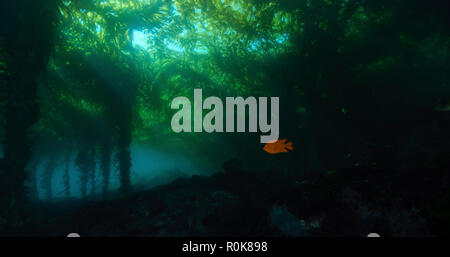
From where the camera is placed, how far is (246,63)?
12.6 meters

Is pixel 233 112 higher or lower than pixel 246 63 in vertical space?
lower

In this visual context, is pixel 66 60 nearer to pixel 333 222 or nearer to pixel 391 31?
pixel 333 222

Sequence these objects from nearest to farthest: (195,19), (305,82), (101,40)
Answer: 1. (195,19)
2. (101,40)
3. (305,82)

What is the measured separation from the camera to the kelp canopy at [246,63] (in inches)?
273

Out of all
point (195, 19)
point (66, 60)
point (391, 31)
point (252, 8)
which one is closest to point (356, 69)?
point (391, 31)

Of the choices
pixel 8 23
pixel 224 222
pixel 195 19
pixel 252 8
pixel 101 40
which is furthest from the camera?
pixel 101 40

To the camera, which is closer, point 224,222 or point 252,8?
point 224,222

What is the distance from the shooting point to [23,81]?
22.0 ft

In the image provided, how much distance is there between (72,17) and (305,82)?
12.9m

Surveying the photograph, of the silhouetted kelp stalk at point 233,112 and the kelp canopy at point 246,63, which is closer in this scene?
the kelp canopy at point 246,63

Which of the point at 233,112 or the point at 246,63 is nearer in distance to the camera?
the point at 246,63

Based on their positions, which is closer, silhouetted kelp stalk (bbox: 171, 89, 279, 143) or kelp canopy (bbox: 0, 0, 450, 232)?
kelp canopy (bbox: 0, 0, 450, 232)

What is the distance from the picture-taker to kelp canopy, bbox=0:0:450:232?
273 inches
